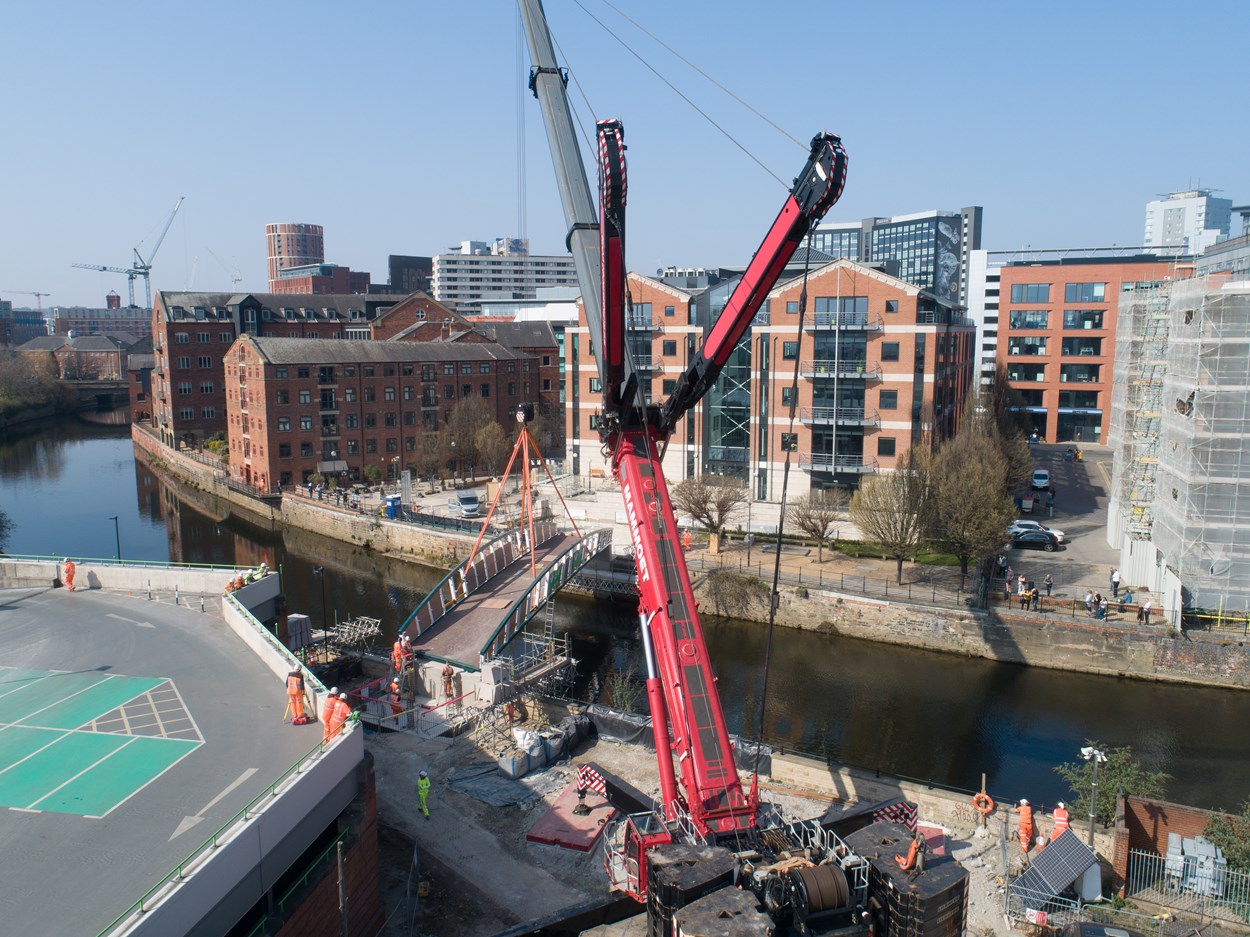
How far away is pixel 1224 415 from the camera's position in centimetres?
2369

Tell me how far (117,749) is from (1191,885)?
47.8 ft

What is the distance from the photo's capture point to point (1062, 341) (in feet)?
184

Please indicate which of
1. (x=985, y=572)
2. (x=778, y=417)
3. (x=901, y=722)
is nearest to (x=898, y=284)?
(x=778, y=417)

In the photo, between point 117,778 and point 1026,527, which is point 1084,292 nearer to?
point 1026,527

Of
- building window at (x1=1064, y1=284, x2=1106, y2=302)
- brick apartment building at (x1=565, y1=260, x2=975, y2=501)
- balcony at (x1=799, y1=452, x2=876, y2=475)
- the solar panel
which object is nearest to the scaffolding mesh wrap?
brick apartment building at (x1=565, y1=260, x2=975, y2=501)

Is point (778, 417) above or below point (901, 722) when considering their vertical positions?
above

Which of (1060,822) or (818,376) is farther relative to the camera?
Answer: (818,376)

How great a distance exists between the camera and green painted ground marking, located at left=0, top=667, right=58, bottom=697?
1464cm

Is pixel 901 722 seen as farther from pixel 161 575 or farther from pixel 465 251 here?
pixel 465 251

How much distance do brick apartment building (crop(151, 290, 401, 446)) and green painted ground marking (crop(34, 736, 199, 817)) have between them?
51.2 meters

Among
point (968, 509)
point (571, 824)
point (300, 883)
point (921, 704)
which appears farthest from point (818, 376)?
point (300, 883)

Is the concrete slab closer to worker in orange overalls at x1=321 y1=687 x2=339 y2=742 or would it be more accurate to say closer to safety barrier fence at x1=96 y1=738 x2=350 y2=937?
worker in orange overalls at x1=321 y1=687 x2=339 y2=742

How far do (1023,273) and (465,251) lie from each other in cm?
11329

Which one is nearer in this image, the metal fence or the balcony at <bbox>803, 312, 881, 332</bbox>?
the metal fence
